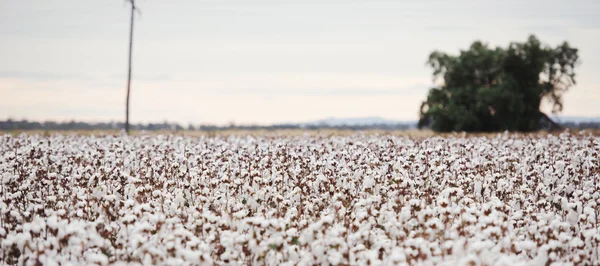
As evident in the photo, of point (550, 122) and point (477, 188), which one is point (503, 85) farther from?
point (477, 188)

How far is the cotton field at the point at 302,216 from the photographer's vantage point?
7.05 metres

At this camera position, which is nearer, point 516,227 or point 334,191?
point 516,227

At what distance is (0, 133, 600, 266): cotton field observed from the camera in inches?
278

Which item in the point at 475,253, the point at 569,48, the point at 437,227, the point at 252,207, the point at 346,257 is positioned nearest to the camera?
the point at 475,253

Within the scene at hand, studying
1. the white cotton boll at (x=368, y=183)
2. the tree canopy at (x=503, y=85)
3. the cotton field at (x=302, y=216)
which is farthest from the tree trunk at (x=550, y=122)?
the white cotton boll at (x=368, y=183)

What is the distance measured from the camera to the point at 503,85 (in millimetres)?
42406

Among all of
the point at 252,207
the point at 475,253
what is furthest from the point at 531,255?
the point at 252,207

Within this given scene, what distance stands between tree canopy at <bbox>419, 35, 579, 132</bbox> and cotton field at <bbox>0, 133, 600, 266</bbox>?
27499mm

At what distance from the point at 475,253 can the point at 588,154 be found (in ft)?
45.6

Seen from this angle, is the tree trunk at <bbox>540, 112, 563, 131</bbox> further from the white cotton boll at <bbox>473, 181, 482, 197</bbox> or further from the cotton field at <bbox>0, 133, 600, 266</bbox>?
the white cotton boll at <bbox>473, 181, 482, 197</bbox>

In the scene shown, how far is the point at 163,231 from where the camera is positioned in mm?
7676

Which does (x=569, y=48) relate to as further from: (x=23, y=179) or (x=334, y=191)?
(x=23, y=179)

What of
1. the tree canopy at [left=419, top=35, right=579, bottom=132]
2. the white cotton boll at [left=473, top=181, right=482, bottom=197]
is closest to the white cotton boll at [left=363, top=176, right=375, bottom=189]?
the white cotton boll at [left=473, top=181, right=482, bottom=197]

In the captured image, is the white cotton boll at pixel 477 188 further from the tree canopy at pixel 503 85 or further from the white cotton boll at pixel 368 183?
the tree canopy at pixel 503 85
